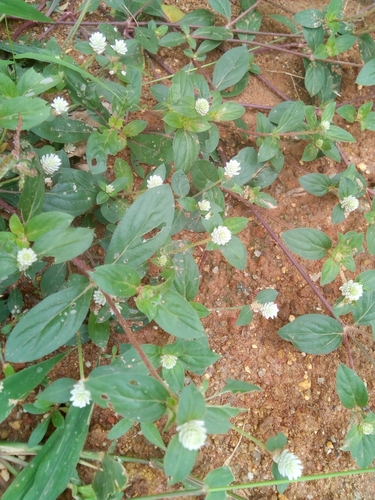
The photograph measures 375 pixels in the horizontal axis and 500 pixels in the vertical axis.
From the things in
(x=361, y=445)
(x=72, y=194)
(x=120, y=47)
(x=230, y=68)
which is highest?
(x=120, y=47)

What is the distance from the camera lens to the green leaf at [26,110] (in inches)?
54.5

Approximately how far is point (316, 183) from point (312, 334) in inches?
24.8

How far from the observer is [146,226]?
4.77 feet

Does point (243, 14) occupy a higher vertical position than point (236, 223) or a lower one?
higher

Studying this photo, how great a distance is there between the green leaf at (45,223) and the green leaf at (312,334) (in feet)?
3.22

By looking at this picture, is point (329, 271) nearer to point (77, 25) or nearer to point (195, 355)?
point (195, 355)

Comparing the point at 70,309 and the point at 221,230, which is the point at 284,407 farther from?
the point at 70,309

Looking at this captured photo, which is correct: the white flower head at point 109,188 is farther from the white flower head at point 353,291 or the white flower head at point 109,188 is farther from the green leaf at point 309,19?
the green leaf at point 309,19

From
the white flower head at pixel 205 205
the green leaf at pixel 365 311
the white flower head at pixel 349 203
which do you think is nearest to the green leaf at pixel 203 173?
the white flower head at pixel 205 205

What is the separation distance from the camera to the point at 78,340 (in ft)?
5.20

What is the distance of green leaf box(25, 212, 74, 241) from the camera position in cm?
129

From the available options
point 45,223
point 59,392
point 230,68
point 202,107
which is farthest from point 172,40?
point 59,392

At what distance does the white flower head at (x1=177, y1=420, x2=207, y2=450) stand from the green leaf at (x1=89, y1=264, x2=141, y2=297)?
413 millimetres

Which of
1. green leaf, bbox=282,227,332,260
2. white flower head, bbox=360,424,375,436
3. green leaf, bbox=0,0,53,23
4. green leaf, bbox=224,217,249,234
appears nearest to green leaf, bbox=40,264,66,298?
green leaf, bbox=224,217,249,234
